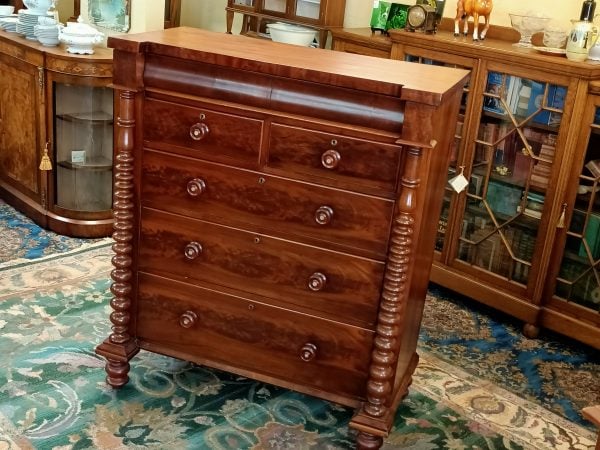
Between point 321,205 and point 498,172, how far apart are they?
4.93 ft

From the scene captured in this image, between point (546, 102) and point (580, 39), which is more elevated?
point (580, 39)

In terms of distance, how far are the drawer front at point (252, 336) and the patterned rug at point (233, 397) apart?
0.64ft

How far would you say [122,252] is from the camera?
8.38 ft

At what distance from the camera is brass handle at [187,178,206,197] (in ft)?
7.92

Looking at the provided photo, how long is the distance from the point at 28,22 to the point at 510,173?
8.36 feet

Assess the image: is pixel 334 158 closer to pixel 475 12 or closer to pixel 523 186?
pixel 523 186

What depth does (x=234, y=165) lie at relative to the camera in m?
2.37

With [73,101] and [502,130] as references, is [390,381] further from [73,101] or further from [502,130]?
[73,101]

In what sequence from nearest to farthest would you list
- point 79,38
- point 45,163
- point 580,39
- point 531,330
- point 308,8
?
point 580,39 → point 531,330 → point 79,38 → point 45,163 → point 308,8

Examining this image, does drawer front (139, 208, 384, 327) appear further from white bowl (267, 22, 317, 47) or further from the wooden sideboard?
white bowl (267, 22, 317, 47)

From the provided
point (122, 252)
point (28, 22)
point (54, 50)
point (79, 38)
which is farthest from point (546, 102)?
point (28, 22)

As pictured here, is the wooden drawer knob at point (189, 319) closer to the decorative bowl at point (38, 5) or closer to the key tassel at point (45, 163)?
the key tassel at point (45, 163)

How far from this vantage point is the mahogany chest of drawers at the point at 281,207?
221cm

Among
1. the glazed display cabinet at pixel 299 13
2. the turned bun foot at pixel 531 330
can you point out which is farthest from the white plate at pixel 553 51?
the glazed display cabinet at pixel 299 13
